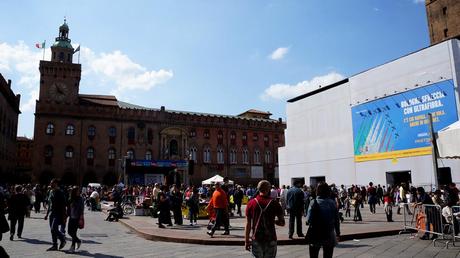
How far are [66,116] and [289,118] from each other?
101ft

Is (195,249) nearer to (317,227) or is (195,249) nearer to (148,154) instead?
(317,227)

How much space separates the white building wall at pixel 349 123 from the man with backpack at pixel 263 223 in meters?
24.9

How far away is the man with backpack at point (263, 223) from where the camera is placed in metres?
4.89

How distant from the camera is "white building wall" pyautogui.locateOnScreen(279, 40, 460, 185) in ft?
88.4

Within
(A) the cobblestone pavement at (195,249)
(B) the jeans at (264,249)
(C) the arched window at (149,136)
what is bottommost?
(A) the cobblestone pavement at (195,249)

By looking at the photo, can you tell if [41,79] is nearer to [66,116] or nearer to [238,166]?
[66,116]

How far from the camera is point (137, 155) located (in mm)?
52719

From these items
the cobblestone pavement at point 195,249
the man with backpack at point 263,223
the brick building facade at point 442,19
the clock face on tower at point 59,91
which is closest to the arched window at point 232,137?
the clock face on tower at point 59,91

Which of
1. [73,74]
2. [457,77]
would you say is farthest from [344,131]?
[73,74]

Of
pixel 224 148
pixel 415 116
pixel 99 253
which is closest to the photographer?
pixel 99 253

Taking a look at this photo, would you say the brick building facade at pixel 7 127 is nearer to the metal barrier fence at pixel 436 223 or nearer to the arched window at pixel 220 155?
the arched window at pixel 220 155

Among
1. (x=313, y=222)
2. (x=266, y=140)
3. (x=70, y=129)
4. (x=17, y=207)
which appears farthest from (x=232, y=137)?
(x=313, y=222)

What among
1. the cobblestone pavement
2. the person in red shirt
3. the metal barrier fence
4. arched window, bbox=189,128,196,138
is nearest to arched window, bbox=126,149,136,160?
arched window, bbox=189,128,196,138

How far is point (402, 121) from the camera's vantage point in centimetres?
2909
